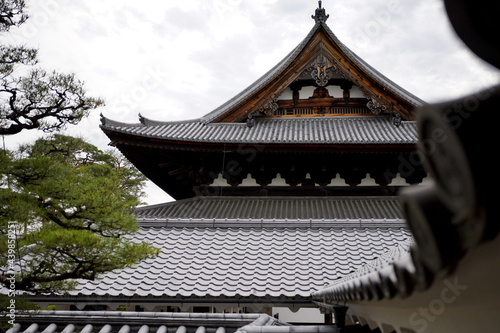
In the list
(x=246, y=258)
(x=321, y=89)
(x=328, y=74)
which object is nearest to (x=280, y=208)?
(x=246, y=258)

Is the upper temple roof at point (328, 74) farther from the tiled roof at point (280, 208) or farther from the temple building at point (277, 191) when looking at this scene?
the tiled roof at point (280, 208)

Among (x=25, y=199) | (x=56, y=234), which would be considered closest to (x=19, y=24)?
(x=25, y=199)

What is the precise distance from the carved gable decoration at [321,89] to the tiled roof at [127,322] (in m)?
7.15

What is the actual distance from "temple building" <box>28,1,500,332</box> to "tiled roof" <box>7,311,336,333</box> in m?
0.79

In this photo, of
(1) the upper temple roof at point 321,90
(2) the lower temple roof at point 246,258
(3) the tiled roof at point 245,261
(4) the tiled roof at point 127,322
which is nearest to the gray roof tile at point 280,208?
(2) the lower temple roof at point 246,258

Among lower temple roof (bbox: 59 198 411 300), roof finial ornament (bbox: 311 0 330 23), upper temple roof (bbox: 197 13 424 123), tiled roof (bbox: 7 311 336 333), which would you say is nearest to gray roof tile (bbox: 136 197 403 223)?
lower temple roof (bbox: 59 198 411 300)

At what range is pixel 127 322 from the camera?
12.4 feet

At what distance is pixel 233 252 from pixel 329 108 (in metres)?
6.33

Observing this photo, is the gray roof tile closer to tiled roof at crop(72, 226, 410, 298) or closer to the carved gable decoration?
tiled roof at crop(72, 226, 410, 298)

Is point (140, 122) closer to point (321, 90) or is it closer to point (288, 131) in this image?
point (288, 131)

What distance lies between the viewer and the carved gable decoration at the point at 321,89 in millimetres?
9742

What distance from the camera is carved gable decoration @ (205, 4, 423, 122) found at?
32.0ft

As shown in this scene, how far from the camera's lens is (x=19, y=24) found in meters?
3.67

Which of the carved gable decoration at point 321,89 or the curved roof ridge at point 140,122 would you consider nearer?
the curved roof ridge at point 140,122
